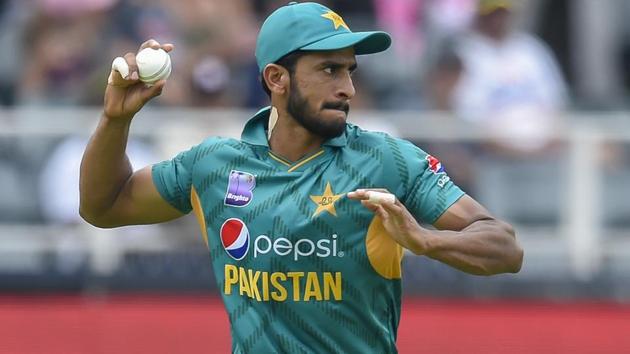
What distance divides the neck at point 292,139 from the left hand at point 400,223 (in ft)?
1.53

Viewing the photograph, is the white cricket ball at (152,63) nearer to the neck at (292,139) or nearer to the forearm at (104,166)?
the forearm at (104,166)

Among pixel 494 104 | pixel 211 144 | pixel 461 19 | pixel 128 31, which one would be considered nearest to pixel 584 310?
pixel 494 104

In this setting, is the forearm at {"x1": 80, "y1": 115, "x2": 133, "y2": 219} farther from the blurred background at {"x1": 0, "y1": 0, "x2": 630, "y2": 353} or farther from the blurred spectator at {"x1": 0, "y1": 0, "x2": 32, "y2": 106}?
the blurred spectator at {"x1": 0, "y1": 0, "x2": 32, "y2": 106}

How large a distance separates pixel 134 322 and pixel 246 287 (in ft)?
17.9

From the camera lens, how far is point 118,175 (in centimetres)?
477

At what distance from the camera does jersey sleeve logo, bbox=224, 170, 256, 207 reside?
4.58 m

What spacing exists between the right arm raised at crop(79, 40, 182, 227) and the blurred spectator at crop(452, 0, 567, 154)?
18.9 feet

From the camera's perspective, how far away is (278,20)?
4.54m

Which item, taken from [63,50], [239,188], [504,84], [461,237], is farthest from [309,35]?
[63,50]

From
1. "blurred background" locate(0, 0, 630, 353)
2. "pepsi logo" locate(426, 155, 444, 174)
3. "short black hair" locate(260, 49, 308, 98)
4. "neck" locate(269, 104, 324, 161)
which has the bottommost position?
"blurred background" locate(0, 0, 630, 353)

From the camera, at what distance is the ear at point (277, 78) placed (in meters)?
4.57

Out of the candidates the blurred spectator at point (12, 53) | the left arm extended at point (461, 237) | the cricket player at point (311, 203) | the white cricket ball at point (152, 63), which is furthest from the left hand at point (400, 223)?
the blurred spectator at point (12, 53)

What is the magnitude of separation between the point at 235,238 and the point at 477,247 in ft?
2.49

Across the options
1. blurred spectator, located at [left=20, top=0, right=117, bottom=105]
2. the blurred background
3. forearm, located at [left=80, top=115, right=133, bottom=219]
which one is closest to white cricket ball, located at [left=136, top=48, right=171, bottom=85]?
forearm, located at [left=80, top=115, right=133, bottom=219]
